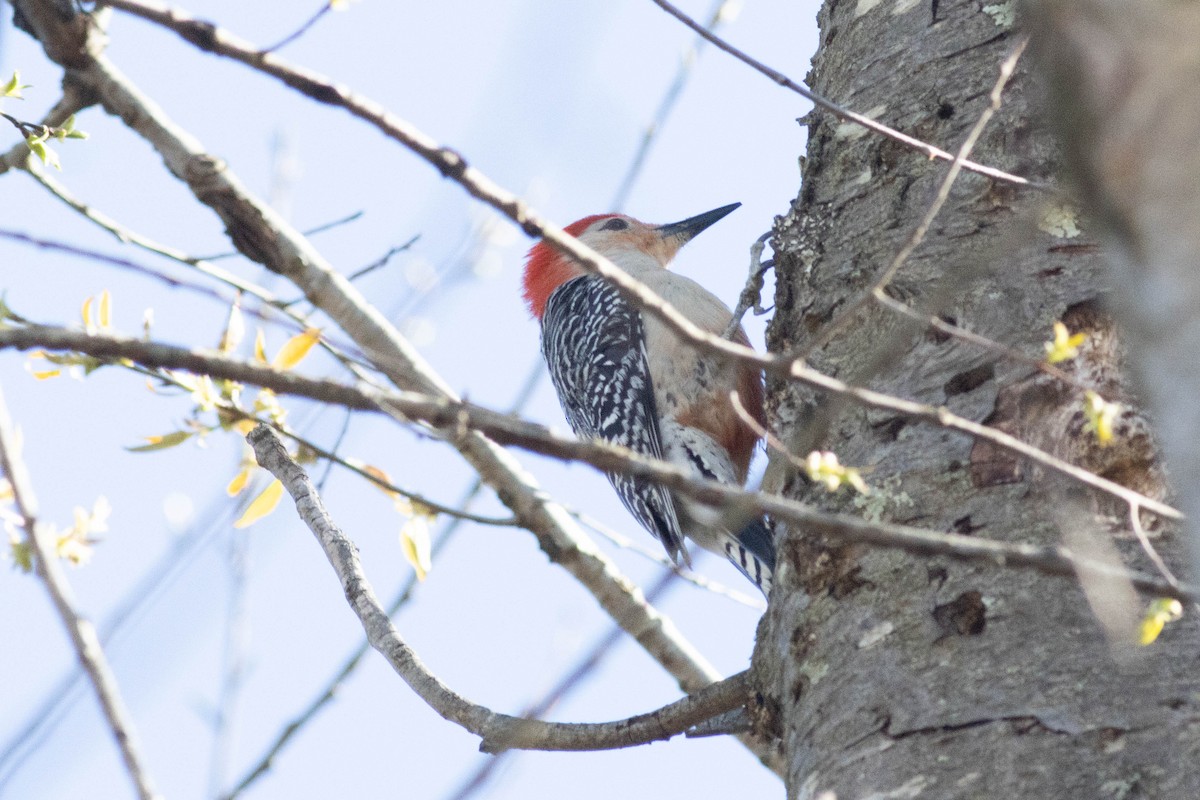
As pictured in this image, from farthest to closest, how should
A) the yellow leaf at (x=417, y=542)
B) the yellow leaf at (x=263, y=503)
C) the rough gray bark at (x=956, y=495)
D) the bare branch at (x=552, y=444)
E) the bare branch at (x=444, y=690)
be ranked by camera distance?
the yellow leaf at (x=263, y=503) → the yellow leaf at (x=417, y=542) → the bare branch at (x=444, y=690) → the rough gray bark at (x=956, y=495) → the bare branch at (x=552, y=444)

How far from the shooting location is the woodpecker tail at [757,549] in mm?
4484

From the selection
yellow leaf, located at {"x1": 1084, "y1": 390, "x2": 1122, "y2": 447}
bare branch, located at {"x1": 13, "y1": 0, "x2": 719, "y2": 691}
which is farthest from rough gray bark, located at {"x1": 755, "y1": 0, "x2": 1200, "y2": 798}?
bare branch, located at {"x1": 13, "y1": 0, "x2": 719, "y2": 691}

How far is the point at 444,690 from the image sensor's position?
299 centimetres

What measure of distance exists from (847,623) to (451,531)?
0.88m

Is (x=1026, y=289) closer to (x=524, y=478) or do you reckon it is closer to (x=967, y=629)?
(x=967, y=629)

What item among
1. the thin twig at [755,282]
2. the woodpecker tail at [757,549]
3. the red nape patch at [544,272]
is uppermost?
the red nape patch at [544,272]

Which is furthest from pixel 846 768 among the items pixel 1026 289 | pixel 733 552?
pixel 733 552

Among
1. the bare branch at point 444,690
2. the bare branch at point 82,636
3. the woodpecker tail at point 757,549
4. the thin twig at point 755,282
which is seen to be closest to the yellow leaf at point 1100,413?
the bare branch at point 444,690

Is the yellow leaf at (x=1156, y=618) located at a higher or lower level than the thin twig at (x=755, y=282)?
lower

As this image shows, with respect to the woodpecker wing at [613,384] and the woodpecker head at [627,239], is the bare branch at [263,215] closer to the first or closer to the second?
the woodpecker wing at [613,384]

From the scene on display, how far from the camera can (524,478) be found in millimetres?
2572

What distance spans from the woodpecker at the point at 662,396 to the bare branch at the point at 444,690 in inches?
56.1

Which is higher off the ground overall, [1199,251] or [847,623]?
[847,623]

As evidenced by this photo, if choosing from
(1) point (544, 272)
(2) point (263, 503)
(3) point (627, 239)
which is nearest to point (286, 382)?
(2) point (263, 503)
